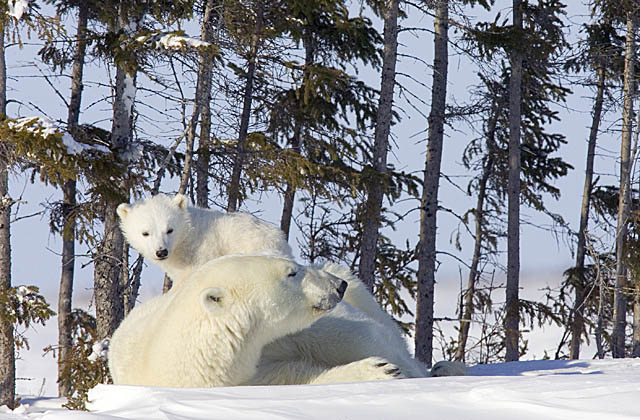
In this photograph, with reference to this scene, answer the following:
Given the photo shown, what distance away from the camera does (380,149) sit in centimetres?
1313

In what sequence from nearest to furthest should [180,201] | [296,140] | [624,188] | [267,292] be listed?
1. [267,292]
2. [180,201]
3. [296,140]
4. [624,188]

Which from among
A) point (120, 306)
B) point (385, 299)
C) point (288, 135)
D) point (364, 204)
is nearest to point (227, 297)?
point (120, 306)

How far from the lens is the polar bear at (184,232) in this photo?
6.88 m

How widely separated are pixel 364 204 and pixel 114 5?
5019 mm

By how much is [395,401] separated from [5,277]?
9586 millimetres

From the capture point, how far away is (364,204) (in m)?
13.0

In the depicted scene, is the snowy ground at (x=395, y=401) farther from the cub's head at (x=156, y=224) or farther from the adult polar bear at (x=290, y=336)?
the cub's head at (x=156, y=224)

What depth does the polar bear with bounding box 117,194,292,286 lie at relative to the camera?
22.6ft

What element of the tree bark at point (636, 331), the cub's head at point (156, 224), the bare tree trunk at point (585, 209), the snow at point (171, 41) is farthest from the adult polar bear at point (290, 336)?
the bare tree trunk at point (585, 209)

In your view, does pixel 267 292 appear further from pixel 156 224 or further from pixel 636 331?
pixel 636 331

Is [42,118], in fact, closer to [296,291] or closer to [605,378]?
[296,291]

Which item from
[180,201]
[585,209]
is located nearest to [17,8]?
[180,201]

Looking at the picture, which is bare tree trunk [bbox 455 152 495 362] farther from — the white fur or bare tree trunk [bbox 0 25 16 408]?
the white fur

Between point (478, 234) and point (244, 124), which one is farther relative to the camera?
point (478, 234)
